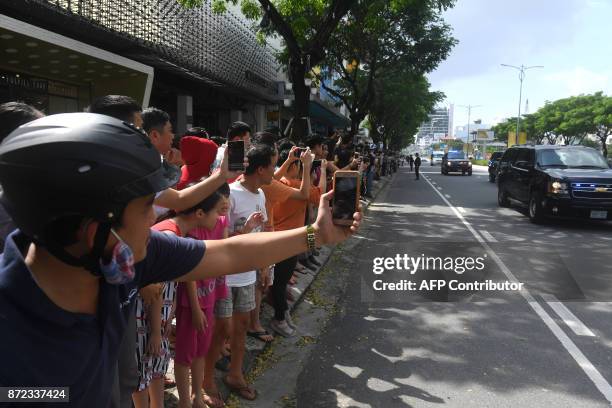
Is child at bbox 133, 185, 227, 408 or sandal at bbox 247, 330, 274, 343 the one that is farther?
sandal at bbox 247, 330, 274, 343

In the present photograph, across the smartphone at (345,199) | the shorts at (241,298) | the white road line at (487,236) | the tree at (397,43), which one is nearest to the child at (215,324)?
the shorts at (241,298)

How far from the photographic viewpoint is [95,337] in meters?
1.29

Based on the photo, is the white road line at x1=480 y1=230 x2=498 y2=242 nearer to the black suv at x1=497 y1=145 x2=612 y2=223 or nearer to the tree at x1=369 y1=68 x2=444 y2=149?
the black suv at x1=497 y1=145 x2=612 y2=223

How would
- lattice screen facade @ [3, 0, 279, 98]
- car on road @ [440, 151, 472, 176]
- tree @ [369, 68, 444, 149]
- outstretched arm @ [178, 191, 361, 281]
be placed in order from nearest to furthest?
outstretched arm @ [178, 191, 361, 281]
lattice screen facade @ [3, 0, 279, 98]
tree @ [369, 68, 444, 149]
car on road @ [440, 151, 472, 176]

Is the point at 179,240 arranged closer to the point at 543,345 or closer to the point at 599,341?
the point at 543,345

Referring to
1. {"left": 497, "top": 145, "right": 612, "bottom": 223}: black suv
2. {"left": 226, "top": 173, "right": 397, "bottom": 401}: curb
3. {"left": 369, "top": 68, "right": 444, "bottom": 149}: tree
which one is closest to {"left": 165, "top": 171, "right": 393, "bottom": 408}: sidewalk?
{"left": 226, "top": 173, "right": 397, "bottom": 401}: curb

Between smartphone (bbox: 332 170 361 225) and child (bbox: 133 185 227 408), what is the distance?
43.5 inches

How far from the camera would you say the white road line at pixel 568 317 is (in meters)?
4.73

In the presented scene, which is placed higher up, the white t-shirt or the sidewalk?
the white t-shirt

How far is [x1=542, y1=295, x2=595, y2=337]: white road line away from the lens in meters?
4.73

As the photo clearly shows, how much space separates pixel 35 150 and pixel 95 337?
1.65 ft

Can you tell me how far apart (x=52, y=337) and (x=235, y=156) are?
1770mm

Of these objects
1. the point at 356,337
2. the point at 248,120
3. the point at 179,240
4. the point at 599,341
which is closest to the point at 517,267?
the point at 599,341

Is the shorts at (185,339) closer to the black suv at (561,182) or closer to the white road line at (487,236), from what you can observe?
the white road line at (487,236)
